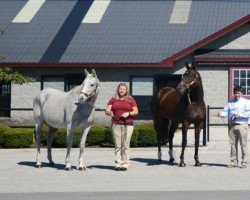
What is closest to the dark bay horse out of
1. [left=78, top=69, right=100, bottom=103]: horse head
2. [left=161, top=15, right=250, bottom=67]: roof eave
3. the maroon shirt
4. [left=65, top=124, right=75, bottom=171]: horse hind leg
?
the maroon shirt

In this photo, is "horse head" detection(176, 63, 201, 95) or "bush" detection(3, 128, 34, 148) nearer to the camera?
"horse head" detection(176, 63, 201, 95)

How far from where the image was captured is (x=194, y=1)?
130 ft

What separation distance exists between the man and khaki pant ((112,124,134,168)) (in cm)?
214

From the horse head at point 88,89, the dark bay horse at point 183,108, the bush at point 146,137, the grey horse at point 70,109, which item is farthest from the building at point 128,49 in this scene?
the horse head at point 88,89

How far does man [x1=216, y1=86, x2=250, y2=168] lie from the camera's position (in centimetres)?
1408

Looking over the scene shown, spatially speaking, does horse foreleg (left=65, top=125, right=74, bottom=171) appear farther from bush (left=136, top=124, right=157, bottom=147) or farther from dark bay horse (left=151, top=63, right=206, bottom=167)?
bush (left=136, top=124, right=157, bottom=147)

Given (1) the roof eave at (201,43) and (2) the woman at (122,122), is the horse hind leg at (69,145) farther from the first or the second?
(1) the roof eave at (201,43)

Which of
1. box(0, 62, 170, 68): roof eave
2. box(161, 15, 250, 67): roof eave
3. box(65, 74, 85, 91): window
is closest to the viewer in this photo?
box(161, 15, 250, 67): roof eave

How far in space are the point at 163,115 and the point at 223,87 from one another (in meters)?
16.3

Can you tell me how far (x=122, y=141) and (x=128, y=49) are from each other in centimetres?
1933

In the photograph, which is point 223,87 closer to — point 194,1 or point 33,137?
point 194,1

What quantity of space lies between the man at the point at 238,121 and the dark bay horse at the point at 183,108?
2.03ft

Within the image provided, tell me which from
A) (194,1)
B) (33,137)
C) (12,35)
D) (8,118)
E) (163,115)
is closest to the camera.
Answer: (163,115)

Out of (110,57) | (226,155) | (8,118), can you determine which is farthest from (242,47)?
(226,155)
